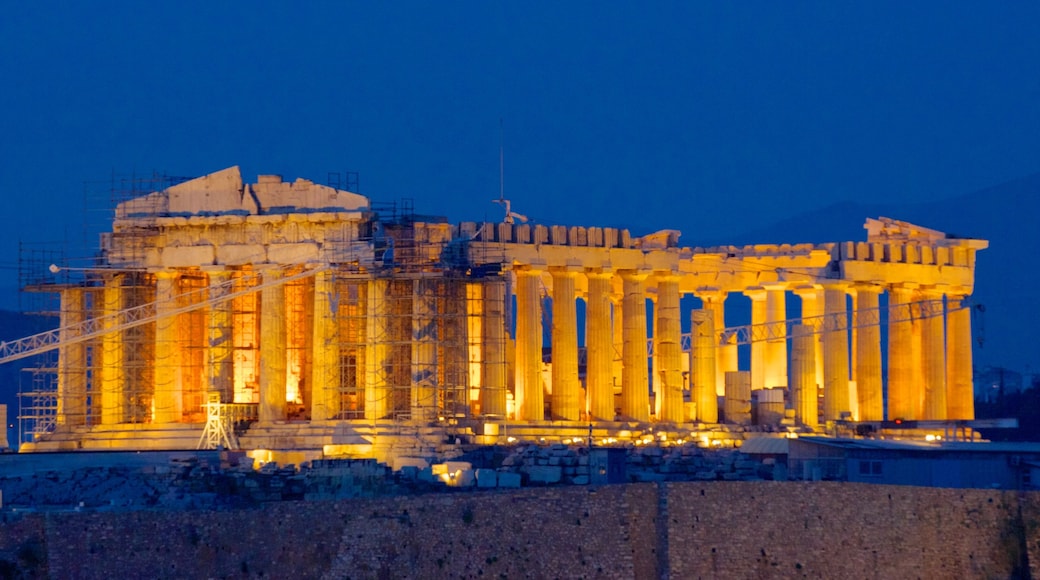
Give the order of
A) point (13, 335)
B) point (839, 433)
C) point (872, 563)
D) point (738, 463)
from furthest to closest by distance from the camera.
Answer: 1. point (13, 335)
2. point (839, 433)
3. point (738, 463)
4. point (872, 563)

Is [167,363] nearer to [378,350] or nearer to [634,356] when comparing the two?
[378,350]

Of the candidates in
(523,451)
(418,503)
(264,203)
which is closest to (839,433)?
(523,451)

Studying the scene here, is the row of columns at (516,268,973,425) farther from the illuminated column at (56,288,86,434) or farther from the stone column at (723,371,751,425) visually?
the illuminated column at (56,288,86,434)

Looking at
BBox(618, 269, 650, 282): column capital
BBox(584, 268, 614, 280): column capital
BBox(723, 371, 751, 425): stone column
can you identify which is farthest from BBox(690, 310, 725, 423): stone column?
BBox(584, 268, 614, 280): column capital

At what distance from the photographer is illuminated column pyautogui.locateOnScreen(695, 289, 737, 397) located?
10881cm

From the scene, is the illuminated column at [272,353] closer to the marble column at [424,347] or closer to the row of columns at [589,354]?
the row of columns at [589,354]

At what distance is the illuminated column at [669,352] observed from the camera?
97.6 metres

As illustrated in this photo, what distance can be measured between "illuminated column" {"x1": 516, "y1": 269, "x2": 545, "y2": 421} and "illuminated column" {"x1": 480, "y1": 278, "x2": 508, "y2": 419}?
1.27 metres

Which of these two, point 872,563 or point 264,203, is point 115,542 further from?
point 264,203

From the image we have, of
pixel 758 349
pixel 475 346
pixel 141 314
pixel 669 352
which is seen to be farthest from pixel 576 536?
pixel 758 349

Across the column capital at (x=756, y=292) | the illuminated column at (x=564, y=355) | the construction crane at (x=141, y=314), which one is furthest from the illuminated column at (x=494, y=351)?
the column capital at (x=756, y=292)

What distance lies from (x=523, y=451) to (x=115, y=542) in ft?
67.1

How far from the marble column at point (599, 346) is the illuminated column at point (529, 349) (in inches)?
111

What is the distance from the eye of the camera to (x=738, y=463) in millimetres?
76875
